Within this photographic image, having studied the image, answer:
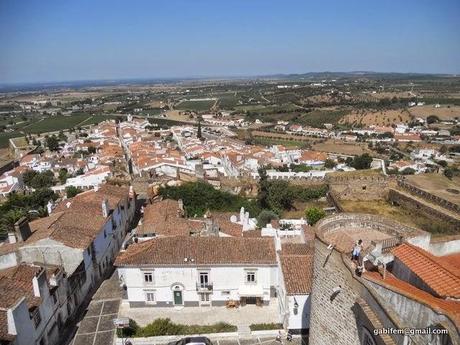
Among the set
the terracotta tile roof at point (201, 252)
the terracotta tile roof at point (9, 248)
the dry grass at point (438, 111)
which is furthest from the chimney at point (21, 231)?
the dry grass at point (438, 111)

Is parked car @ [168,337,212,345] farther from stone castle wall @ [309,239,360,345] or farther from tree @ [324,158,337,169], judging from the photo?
tree @ [324,158,337,169]

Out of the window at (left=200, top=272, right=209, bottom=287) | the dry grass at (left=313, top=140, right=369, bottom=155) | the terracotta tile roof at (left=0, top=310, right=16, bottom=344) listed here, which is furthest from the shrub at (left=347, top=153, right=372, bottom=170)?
the terracotta tile roof at (left=0, top=310, right=16, bottom=344)

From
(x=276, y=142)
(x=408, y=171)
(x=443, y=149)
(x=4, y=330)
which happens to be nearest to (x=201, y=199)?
(x=4, y=330)

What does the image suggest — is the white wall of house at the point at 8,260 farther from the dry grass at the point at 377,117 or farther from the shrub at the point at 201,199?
the dry grass at the point at 377,117

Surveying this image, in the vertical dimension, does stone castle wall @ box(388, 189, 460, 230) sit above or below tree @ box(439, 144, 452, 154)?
above

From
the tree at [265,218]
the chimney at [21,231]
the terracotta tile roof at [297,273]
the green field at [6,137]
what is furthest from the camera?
the green field at [6,137]

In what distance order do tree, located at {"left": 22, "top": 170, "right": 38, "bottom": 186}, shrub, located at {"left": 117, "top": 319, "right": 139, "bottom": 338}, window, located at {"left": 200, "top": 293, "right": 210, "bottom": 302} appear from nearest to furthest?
1. shrub, located at {"left": 117, "top": 319, "right": 139, "bottom": 338}
2. window, located at {"left": 200, "top": 293, "right": 210, "bottom": 302}
3. tree, located at {"left": 22, "top": 170, "right": 38, "bottom": 186}

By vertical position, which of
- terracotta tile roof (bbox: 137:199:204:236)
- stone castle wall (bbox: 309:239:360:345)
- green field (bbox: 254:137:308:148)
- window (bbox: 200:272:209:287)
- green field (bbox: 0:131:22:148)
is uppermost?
stone castle wall (bbox: 309:239:360:345)

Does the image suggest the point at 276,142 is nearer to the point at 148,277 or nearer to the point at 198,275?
the point at 198,275
